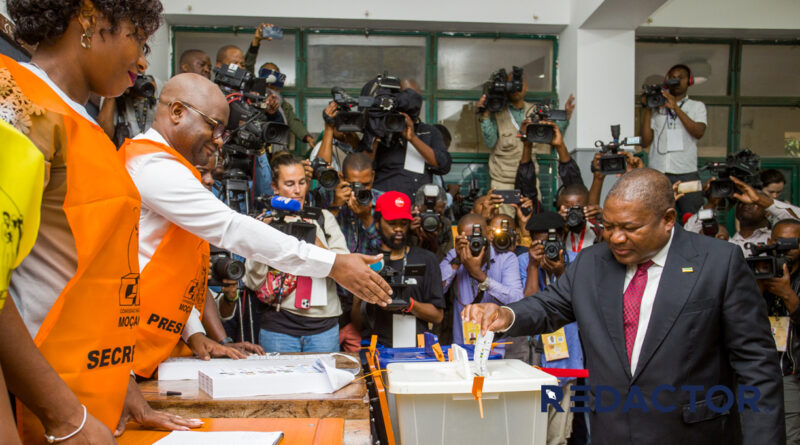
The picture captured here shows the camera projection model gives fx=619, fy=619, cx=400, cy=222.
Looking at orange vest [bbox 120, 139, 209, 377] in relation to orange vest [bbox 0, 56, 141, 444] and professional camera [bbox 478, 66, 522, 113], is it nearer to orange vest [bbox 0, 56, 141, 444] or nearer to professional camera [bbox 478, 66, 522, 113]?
orange vest [bbox 0, 56, 141, 444]

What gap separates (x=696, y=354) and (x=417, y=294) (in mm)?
2109

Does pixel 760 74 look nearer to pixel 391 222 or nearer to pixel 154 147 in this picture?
pixel 391 222

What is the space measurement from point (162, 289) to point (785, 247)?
3.91 metres

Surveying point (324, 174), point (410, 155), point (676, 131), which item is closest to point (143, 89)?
point (324, 174)

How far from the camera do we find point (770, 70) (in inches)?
300

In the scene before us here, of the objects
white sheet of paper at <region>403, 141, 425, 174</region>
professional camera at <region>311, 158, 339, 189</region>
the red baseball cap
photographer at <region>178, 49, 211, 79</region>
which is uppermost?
photographer at <region>178, 49, 211, 79</region>

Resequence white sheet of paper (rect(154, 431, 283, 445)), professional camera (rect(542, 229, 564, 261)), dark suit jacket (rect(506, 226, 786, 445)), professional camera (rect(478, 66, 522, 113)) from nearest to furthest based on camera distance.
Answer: white sheet of paper (rect(154, 431, 283, 445)) < dark suit jacket (rect(506, 226, 786, 445)) < professional camera (rect(542, 229, 564, 261)) < professional camera (rect(478, 66, 522, 113))

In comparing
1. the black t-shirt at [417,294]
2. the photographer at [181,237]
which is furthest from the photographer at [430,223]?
the photographer at [181,237]

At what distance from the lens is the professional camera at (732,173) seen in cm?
514

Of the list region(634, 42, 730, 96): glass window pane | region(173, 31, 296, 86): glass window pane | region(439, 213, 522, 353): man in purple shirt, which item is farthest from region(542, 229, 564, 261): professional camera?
region(634, 42, 730, 96): glass window pane

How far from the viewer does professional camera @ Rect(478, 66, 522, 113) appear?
5836 millimetres

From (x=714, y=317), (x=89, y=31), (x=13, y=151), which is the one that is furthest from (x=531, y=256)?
(x=13, y=151)

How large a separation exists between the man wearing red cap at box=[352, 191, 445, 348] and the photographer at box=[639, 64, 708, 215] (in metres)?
3.17

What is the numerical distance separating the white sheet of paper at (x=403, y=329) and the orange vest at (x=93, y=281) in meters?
2.67
